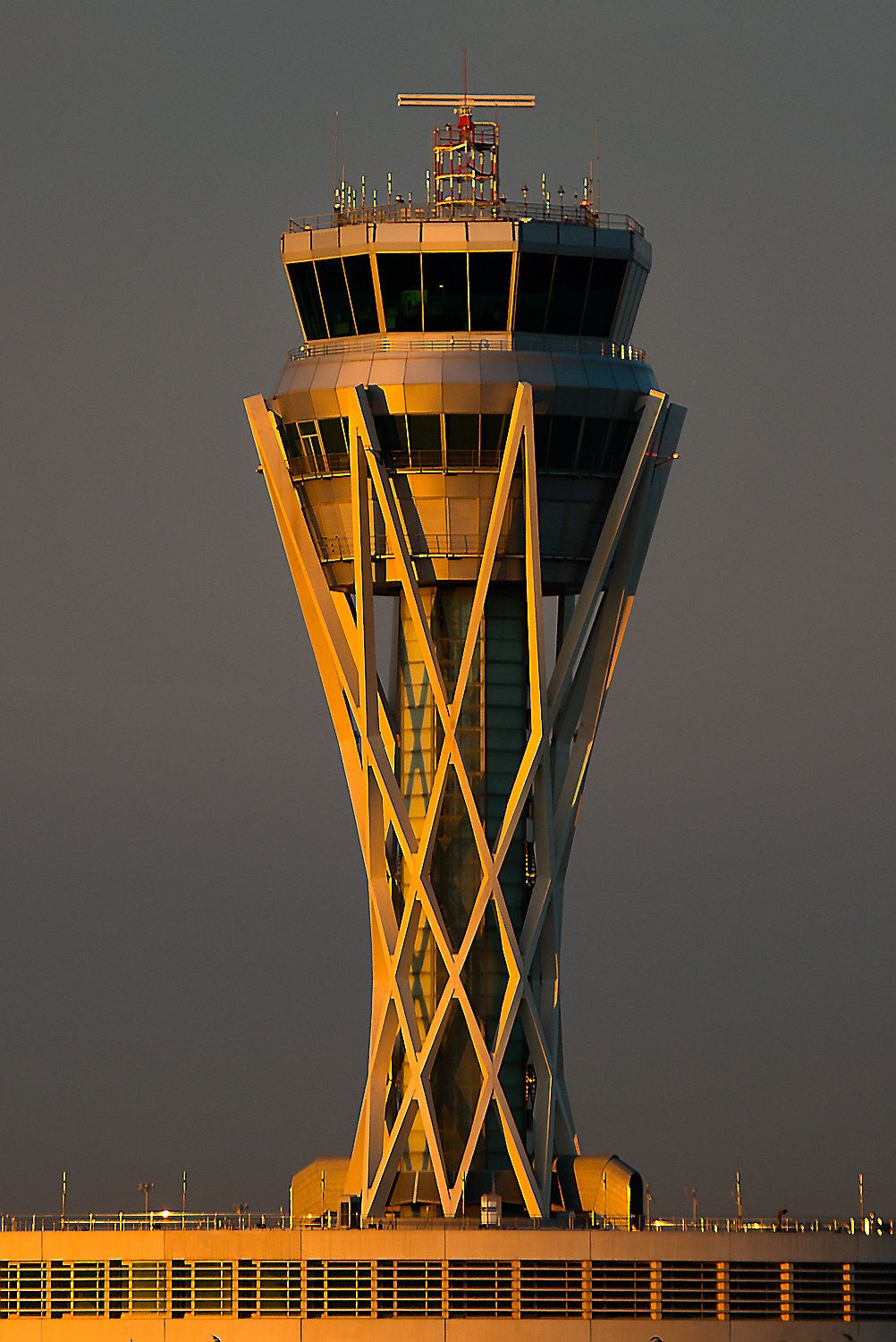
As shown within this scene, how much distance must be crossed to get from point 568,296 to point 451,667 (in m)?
15.4

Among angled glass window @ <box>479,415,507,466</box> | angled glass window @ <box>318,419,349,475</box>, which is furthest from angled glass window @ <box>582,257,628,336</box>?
angled glass window @ <box>318,419,349,475</box>

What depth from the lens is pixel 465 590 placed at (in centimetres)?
15925

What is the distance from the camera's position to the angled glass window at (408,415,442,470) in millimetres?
156500

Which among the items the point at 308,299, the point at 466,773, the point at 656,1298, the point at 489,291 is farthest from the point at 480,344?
the point at 656,1298

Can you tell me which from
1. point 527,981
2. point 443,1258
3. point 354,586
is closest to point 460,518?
point 354,586

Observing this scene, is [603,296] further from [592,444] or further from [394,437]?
[394,437]

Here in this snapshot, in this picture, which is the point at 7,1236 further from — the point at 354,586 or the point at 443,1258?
the point at 354,586

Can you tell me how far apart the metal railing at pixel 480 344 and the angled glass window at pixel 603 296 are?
0.53m

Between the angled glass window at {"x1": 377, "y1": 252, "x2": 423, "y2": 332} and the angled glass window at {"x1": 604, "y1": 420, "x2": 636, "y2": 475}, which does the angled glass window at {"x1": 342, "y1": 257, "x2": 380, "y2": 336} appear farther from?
the angled glass window at {"x1": 604, "y1": 420, "x2": 636, "y2": 475}

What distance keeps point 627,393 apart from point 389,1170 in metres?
31.6

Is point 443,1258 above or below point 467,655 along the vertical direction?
below

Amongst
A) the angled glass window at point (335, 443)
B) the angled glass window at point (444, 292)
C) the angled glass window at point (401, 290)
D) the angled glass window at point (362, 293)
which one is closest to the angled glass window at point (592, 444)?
the angled glass window at point (444, 292)

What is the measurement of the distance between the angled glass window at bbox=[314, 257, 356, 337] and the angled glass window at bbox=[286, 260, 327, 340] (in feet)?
1.18

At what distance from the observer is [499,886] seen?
156000 mm
